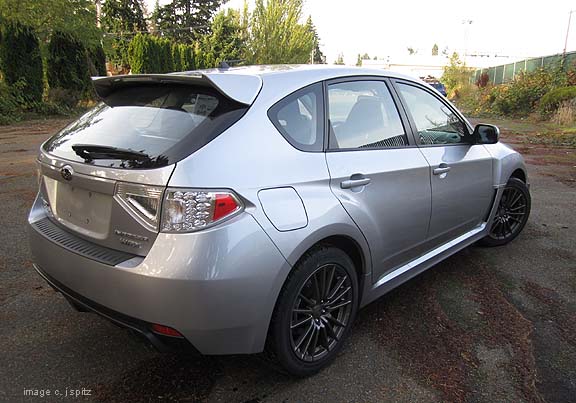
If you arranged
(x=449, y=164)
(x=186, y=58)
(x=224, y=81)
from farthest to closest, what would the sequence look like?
(x=186, y=58), (x=449, y=164), (x=224, y=81)

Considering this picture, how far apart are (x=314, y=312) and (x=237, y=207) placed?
81 cm

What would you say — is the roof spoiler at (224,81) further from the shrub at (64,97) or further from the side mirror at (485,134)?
the shrub at (64,97)

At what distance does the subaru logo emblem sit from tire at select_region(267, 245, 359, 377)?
1.22 metres

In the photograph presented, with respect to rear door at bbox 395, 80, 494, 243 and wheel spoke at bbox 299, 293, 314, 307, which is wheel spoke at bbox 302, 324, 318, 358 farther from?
rear door at bbox 395, 80, 494, 243

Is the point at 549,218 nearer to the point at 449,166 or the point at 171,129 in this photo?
the point at 449,166

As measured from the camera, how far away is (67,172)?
2.33 m

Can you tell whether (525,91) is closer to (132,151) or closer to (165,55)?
(165,55)

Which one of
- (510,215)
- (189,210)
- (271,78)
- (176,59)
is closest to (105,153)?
(189,210)

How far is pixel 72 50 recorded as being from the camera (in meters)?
19.3

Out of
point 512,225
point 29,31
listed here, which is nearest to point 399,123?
point 512,225

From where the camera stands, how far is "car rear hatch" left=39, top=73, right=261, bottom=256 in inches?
80.4

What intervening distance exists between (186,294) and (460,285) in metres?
2.52

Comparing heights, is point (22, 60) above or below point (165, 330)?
above

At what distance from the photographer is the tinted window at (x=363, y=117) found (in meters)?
2.70
